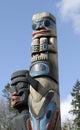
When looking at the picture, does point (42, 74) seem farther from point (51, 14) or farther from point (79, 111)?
point (79, 111)

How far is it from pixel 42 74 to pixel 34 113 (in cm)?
147

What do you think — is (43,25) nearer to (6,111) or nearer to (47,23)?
(47,23)

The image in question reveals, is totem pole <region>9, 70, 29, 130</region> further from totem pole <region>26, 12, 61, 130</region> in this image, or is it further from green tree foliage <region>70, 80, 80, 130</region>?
green tree foliage <region>70, 80, 80, 130</region>

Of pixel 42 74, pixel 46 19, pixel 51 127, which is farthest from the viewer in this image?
pixel 46 19

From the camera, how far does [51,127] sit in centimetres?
1116

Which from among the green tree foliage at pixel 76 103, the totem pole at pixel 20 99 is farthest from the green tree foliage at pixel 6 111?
the totem pole at pixel 20 99

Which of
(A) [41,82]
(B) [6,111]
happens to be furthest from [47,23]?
(B) [6,111]

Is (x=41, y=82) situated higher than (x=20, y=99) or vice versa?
(x=41, y=82)

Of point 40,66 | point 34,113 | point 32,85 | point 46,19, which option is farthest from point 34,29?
point 34,113

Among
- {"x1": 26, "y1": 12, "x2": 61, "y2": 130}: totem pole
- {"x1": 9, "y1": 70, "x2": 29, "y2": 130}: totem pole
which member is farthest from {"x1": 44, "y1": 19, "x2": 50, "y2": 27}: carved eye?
{"x1": 9, "y1": 70, "x2": 29, "y2": 130}: totem pole

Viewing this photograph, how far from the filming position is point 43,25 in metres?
13.1

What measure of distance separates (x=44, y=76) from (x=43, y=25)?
2311 millimetres

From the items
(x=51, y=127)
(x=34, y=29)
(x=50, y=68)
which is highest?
(x=34, y=29)

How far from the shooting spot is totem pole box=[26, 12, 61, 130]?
37.1ft
